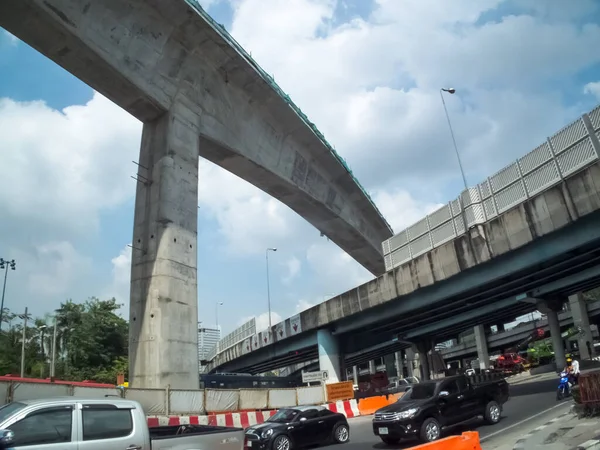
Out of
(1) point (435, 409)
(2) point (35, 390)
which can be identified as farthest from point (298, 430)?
(2) point (35, 390)

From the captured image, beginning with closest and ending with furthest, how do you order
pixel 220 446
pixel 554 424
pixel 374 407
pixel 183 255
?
pixel 220 446 → pixel 554 424 → pixel 183 255 → pixel 374 407

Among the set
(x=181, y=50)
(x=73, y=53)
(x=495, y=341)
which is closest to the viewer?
(x=73, y=53)

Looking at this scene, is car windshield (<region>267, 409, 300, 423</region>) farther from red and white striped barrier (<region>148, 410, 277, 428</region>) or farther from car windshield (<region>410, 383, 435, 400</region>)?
car windshield (<region>410, 383, 435, 400</region>)

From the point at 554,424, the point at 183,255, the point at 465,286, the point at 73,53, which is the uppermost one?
the point at 73,53

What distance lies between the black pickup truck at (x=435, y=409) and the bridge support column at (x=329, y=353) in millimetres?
20971

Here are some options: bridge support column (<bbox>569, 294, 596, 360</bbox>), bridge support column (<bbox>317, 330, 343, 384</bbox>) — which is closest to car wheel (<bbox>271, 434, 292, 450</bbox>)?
bridge support column (<bbox>317, 330, 343, 384</bbox>)

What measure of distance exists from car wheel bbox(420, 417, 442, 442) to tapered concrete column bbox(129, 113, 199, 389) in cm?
1006

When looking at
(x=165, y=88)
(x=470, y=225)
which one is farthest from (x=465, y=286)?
(x=165, y=88)

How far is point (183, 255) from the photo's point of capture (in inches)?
758

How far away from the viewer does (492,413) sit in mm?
13773

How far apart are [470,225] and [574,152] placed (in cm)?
546

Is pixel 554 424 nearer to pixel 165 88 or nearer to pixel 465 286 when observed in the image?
pixel 465 286

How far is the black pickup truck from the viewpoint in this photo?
37.9ft

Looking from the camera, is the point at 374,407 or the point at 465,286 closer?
the point at 465,286
